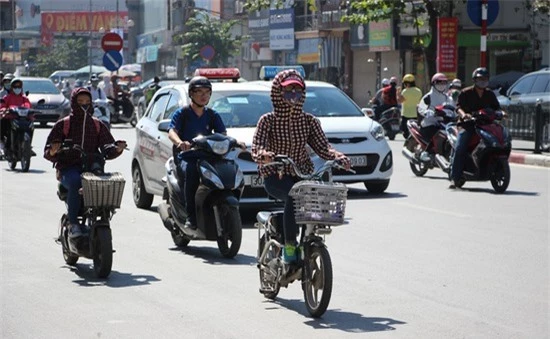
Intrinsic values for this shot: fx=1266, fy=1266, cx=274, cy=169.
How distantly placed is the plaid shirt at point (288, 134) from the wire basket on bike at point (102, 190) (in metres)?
1.67

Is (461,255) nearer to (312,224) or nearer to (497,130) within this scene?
(312,224)

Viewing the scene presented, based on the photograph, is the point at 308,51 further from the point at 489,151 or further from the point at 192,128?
the point at 192,128

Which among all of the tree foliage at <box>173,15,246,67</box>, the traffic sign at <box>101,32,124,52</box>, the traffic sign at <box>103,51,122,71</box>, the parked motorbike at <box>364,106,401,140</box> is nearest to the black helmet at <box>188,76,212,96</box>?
the parked motorbike at <box>364,106,401,140</box>

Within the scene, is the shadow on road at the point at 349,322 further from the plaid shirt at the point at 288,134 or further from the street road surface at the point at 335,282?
the plaid shirt at the point at 288,134

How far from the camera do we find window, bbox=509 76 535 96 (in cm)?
2673

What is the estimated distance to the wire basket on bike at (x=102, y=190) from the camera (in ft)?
33.6

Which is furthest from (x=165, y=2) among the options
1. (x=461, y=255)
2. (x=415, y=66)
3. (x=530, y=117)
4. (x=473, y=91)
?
(x=461, y=255)

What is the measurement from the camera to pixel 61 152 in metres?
10.6

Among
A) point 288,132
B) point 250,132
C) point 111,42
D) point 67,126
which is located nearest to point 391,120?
point 111,42

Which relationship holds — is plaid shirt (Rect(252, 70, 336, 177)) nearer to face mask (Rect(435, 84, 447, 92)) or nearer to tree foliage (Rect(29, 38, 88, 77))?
face mask (Rect(435, 84, 447, 92))

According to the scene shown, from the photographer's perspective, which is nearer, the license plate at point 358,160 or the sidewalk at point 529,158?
the license plate at point 358,160

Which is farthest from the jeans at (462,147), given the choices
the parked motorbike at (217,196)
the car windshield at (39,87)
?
the car windshield at (39,87)

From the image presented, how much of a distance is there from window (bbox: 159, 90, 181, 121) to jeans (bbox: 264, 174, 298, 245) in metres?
6.99

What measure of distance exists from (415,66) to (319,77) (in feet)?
39.6
